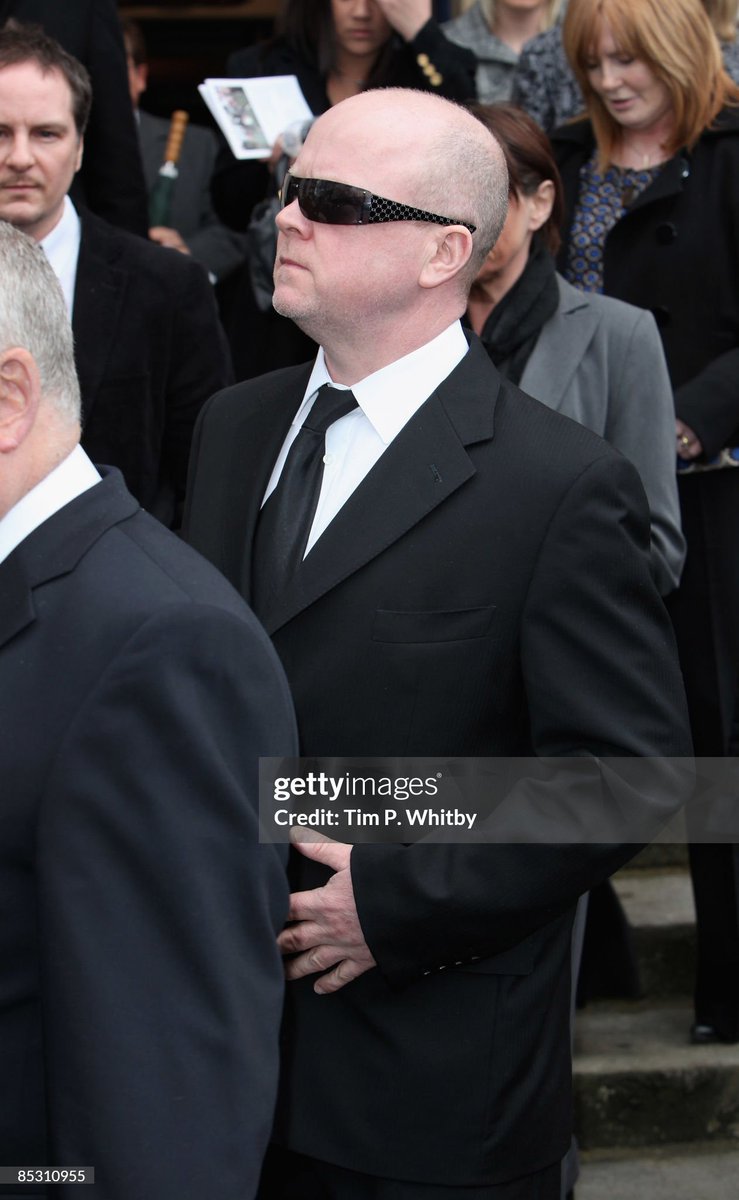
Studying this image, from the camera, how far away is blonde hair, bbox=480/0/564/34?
4.82 m

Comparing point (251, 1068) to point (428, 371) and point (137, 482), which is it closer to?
point (428, 371)

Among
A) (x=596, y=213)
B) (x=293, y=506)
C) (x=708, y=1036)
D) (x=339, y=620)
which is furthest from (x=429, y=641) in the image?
(x=708, y=1036)

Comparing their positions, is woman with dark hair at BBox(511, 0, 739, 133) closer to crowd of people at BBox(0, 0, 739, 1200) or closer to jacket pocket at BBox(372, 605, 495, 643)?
crowd of people at BBox(0, 0, 739, 1200)

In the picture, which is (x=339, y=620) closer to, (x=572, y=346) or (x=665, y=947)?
(x=572, y=346)

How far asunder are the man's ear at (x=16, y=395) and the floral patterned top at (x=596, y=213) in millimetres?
2338

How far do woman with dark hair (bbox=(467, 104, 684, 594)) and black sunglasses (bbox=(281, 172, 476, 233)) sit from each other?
99cm

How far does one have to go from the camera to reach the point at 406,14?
4.21 metres

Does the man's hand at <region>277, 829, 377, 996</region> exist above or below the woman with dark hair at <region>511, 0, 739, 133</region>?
below

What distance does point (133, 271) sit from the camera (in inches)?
144

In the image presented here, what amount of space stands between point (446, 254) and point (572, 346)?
1.01 meters

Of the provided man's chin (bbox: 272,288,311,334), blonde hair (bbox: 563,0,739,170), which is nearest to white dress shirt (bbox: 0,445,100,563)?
man's chin (bbox: 272,288,311,334)

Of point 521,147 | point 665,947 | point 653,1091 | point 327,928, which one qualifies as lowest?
point 653,1091

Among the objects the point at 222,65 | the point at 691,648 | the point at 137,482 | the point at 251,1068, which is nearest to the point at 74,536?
the point at 251,1068

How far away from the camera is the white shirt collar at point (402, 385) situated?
7.39ft
